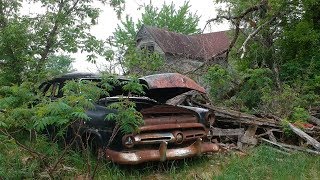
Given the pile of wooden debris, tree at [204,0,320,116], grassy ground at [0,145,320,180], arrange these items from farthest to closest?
tree at [204,0,320,116]
the pile of wooden debris
grassy ground at [0,145,320,180]

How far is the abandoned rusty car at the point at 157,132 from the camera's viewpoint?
19.0ft

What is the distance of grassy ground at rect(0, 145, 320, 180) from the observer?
18.4 feet

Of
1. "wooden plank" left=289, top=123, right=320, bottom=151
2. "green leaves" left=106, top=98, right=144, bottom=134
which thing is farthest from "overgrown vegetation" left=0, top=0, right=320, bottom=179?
"wooden plank" left=289, top=123, right=320, bottom=151

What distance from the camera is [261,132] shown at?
8742 mm

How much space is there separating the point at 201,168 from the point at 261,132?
8.86 ft

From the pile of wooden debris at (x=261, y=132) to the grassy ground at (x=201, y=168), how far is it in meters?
0.63

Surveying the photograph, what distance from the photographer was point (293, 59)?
1378 centimetres

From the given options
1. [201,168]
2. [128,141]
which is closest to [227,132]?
[201,168]

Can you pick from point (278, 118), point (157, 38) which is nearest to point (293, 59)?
point (278, 118)

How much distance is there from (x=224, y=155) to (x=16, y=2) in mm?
7431

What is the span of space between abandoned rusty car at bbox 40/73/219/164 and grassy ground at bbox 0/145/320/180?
31 centimetres

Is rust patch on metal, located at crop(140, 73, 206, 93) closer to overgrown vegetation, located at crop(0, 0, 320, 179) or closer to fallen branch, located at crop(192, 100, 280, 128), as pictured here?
overgrown vegetation, located at crop(0, 0, 320, 179)

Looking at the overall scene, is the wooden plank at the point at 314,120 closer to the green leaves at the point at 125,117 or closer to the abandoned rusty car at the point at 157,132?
the abandoned rusty car at the point at 157,132

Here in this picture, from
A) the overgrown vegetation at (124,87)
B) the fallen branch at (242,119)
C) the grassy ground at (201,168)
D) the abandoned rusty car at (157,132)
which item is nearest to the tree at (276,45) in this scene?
the overgrown vegetation at (124,87)
